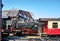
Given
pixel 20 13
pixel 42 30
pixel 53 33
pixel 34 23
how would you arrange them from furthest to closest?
pixel 20 13 < pixel 34 23 < pixel 42 30 < pixel 53 33

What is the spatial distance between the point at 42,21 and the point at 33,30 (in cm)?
199

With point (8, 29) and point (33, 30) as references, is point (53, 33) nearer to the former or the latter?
point (33, 30)

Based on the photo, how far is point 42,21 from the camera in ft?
79.2

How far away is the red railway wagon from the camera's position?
23.0 m

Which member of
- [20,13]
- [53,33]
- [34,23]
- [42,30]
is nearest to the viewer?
[53,33]

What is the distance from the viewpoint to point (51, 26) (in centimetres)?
2348

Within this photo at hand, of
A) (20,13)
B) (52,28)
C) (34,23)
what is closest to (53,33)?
(52,28)

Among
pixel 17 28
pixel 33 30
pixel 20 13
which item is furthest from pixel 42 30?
pixel 20 13

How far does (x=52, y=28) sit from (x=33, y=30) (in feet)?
10.0

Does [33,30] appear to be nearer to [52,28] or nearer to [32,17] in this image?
[52,28]

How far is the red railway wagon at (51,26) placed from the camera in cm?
2302

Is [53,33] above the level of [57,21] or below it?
below

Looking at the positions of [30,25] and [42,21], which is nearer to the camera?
[42,21]

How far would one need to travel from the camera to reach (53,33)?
74.9ft
